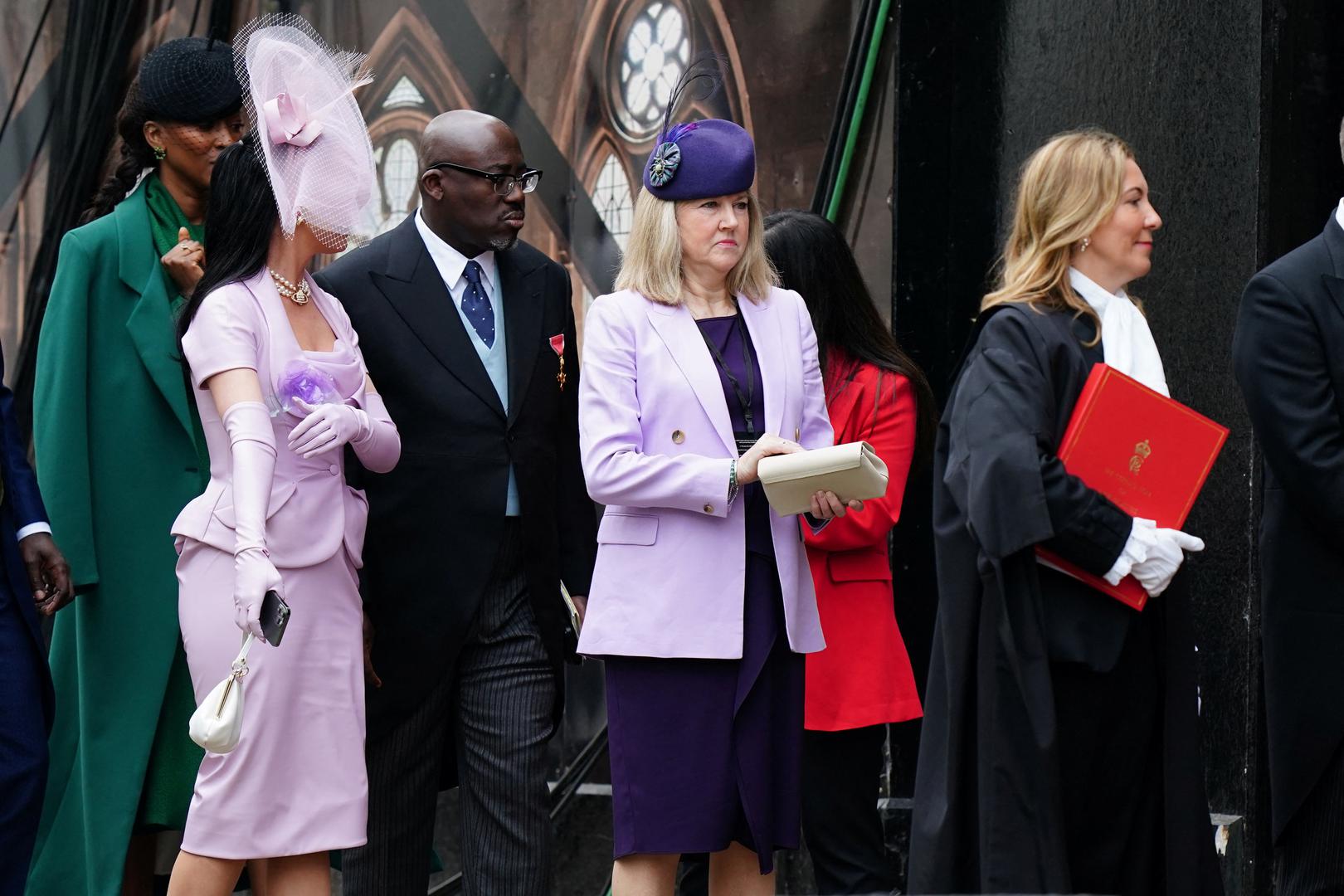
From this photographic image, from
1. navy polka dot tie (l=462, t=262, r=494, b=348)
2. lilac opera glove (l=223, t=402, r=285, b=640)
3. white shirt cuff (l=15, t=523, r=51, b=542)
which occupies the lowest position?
white shirt cuff (l=15, t=523, r=51, b=542)

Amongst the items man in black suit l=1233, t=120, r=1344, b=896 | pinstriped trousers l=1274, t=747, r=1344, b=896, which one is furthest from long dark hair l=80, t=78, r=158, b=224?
pinstriped trousers l=1274, t=747, r=1344, b=896

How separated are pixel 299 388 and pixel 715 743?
128 centimetres

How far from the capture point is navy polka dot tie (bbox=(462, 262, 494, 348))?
5059 mm

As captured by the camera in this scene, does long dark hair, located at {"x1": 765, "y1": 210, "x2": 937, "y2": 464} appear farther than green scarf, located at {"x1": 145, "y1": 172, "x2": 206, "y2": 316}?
Yes

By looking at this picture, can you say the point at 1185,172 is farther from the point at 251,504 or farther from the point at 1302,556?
the point at 251,504

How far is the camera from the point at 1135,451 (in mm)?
4328

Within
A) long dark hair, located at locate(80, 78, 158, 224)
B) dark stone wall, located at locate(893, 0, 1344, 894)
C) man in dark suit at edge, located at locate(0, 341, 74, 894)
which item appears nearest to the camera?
man in dark suit at edge, located at locate(0, 341, 74, 894)

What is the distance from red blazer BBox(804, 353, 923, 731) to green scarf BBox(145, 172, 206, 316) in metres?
1.84

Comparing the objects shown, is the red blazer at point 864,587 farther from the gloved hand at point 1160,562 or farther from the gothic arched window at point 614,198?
the gothic arched window at point 614,198

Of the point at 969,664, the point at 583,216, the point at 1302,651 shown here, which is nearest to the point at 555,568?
the point at 969,664

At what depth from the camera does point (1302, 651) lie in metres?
4.64

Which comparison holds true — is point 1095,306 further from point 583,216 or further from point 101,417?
point 583,216

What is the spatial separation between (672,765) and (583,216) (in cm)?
323

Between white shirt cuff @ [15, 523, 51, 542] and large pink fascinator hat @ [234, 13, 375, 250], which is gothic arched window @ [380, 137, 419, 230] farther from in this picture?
white shirt cuff @ [15, 523, 51, 542]
